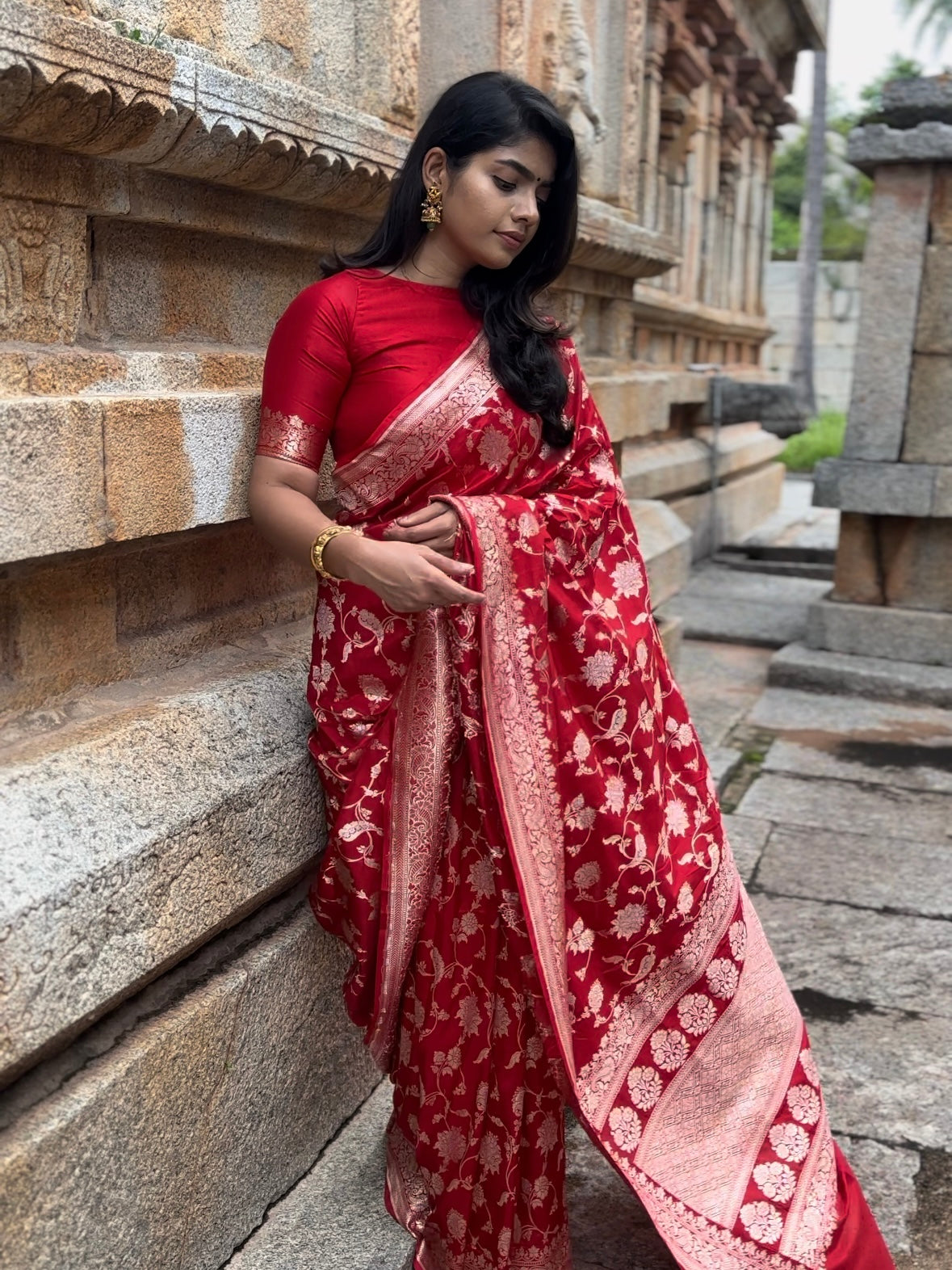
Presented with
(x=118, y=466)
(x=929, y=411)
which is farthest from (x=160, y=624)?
(x=929, y=411)

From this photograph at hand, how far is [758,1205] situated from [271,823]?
937 mm

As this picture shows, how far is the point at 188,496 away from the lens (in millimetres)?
1999

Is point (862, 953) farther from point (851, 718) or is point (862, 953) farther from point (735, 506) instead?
point (735, 506)

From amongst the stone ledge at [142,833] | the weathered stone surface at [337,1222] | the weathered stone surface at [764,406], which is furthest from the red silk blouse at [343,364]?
the weathered stone surface at [764,406]

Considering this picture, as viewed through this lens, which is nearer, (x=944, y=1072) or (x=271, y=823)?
(x=271, y=823)

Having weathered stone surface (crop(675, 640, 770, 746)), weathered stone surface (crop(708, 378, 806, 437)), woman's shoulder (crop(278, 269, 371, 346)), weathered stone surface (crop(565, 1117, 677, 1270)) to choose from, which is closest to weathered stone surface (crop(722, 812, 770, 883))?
weathered stone surface (crop(675, 640, 770, 746))

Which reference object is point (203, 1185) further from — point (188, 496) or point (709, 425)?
point (709, 425)

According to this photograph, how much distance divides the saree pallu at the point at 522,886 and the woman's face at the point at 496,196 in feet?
0.47

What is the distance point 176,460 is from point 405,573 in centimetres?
41

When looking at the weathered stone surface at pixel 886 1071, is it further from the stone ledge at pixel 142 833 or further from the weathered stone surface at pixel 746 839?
the stone ledge at pixel 142 833

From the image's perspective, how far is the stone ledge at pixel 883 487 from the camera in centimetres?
571

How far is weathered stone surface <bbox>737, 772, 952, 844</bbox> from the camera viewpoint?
4.06 metres

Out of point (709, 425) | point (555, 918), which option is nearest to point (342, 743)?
point (555, 918)

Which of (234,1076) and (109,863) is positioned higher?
(109,863)
